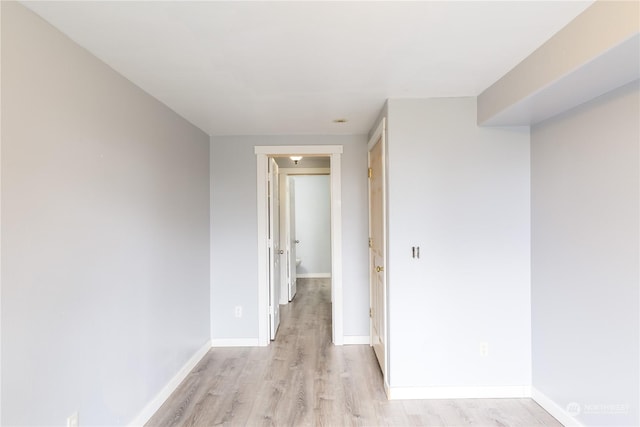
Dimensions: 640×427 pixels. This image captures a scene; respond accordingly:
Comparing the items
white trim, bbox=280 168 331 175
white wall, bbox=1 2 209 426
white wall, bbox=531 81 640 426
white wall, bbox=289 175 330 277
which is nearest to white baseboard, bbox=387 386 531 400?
white wall, bbox=531 81 640 426

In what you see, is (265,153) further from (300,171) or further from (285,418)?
(285,418)

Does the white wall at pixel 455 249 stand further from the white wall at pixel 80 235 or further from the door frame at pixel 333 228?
the white wall at pixel 80 235

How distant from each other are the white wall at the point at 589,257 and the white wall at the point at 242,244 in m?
1.61

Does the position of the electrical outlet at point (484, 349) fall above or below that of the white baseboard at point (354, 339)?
above

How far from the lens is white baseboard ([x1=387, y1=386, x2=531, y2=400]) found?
2.38m

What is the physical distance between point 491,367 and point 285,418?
5.11 ft

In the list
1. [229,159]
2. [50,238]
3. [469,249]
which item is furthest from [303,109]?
[50,238]

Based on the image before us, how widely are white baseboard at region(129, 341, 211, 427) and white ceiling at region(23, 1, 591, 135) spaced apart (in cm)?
216

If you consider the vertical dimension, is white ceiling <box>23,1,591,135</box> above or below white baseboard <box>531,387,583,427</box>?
above

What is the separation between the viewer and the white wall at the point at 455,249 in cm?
236

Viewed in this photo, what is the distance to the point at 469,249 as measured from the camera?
7.75ft

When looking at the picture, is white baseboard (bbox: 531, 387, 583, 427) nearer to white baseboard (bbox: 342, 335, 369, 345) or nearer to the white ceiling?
white baseboard (bbox: 342, 335, 369, 345)

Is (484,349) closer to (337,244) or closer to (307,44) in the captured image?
(337,244)

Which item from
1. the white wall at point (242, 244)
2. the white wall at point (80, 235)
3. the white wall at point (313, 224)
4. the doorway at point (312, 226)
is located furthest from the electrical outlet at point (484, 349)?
the white wall at point (313, 224)
